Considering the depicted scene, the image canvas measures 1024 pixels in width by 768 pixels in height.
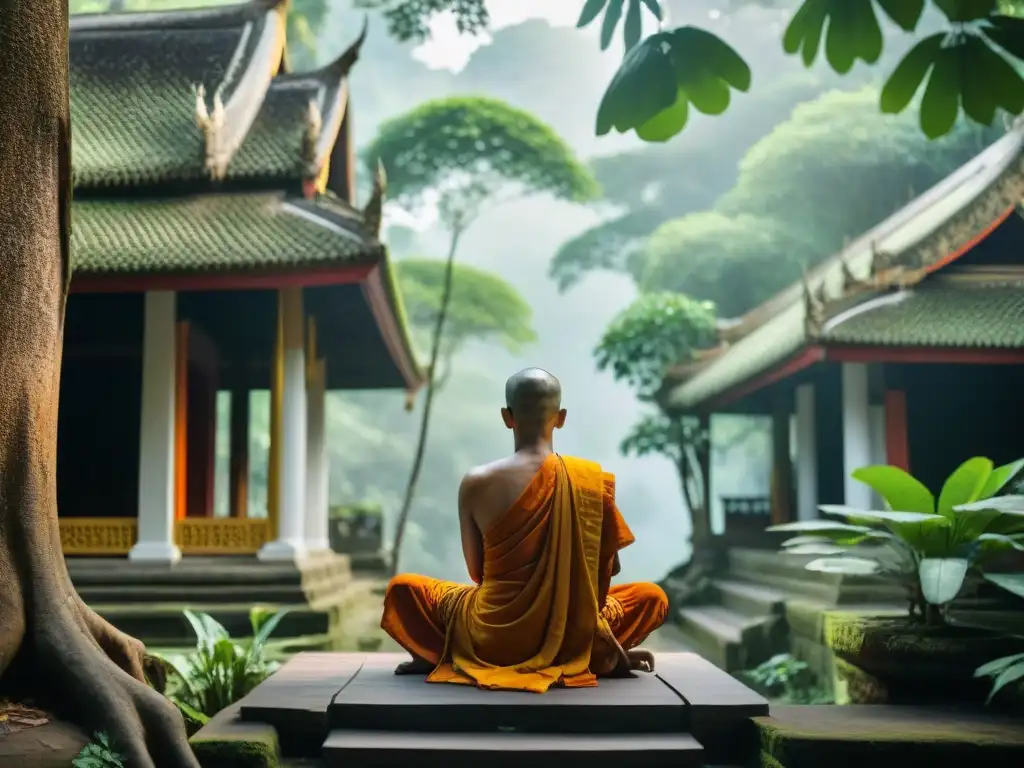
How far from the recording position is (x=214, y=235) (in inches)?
387

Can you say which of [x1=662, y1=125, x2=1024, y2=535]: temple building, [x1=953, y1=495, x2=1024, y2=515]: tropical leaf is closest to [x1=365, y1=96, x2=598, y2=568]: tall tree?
[x1=662, y1=125, x2=1024, y2=535]: temple building

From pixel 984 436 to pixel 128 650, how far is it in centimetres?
988

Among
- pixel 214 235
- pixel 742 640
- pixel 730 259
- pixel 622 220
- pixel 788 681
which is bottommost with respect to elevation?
pixel 788 681

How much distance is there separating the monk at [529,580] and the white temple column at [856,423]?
7.23m

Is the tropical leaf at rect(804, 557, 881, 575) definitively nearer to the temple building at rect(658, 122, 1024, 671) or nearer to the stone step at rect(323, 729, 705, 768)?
the stone step at rect(323, 729, 705, 768)

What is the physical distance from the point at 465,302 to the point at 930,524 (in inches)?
809

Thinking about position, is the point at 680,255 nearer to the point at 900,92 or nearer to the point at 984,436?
the point at 984,436

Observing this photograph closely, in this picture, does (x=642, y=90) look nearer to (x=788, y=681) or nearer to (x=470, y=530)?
(x=470, y=530)

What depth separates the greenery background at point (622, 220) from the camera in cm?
2670

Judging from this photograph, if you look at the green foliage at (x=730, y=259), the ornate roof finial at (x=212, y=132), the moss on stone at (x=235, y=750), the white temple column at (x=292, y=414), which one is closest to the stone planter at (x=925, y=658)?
the moss on stone at (x=235, y=750)

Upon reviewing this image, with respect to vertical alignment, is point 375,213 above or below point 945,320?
above

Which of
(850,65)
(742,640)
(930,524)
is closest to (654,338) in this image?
(742,640)

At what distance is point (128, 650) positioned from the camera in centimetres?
402

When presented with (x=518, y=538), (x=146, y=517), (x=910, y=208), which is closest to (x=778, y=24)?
(x=910, y=208)
